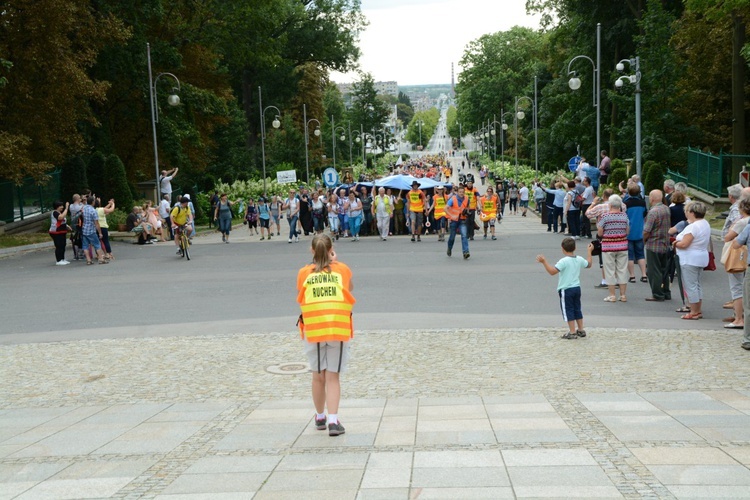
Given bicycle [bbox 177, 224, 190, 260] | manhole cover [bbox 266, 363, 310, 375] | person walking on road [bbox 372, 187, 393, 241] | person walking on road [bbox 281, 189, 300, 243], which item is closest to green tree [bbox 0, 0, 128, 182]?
bicycle [bbox 177, 224, 190, 260]

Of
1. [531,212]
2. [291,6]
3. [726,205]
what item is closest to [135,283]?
[726,205]

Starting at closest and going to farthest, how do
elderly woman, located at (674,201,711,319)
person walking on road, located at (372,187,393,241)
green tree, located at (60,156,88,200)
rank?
elderly woman, located at (674,201,711,319) → person walking on road, located at (372,187,393,241) → green tree, located at (60,156,88,200)

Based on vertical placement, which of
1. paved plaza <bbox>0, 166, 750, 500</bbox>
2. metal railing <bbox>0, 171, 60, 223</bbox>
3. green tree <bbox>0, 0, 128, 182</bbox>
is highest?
green tree <bbox>0, 0, 128, 182</bbox>

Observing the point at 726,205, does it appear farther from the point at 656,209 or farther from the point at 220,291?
the point at 220,291

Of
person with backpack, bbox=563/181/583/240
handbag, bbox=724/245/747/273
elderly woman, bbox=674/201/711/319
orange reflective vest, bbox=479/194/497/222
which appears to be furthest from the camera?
orange reflective vest, bbox=479/194/497/222

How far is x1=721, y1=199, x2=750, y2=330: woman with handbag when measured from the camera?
10.9 metres

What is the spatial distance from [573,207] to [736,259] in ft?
46.2

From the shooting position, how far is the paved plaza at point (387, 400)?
5840 millimetres

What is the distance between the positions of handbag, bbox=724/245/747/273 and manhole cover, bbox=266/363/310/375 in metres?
5.73

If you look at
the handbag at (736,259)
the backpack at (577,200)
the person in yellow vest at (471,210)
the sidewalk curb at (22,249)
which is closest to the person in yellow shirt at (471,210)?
the person in yellow vest at (471,210)

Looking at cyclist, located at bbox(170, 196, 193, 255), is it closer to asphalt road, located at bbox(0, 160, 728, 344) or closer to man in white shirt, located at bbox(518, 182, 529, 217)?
asphalt road, located at bbox(0, 160, 728, 344)

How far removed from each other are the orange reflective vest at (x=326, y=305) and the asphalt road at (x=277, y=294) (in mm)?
5391

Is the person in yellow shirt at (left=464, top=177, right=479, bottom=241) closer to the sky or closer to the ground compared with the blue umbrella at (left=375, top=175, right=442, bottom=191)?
closer to the ground

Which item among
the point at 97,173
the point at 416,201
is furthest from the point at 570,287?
the point at 97,173
